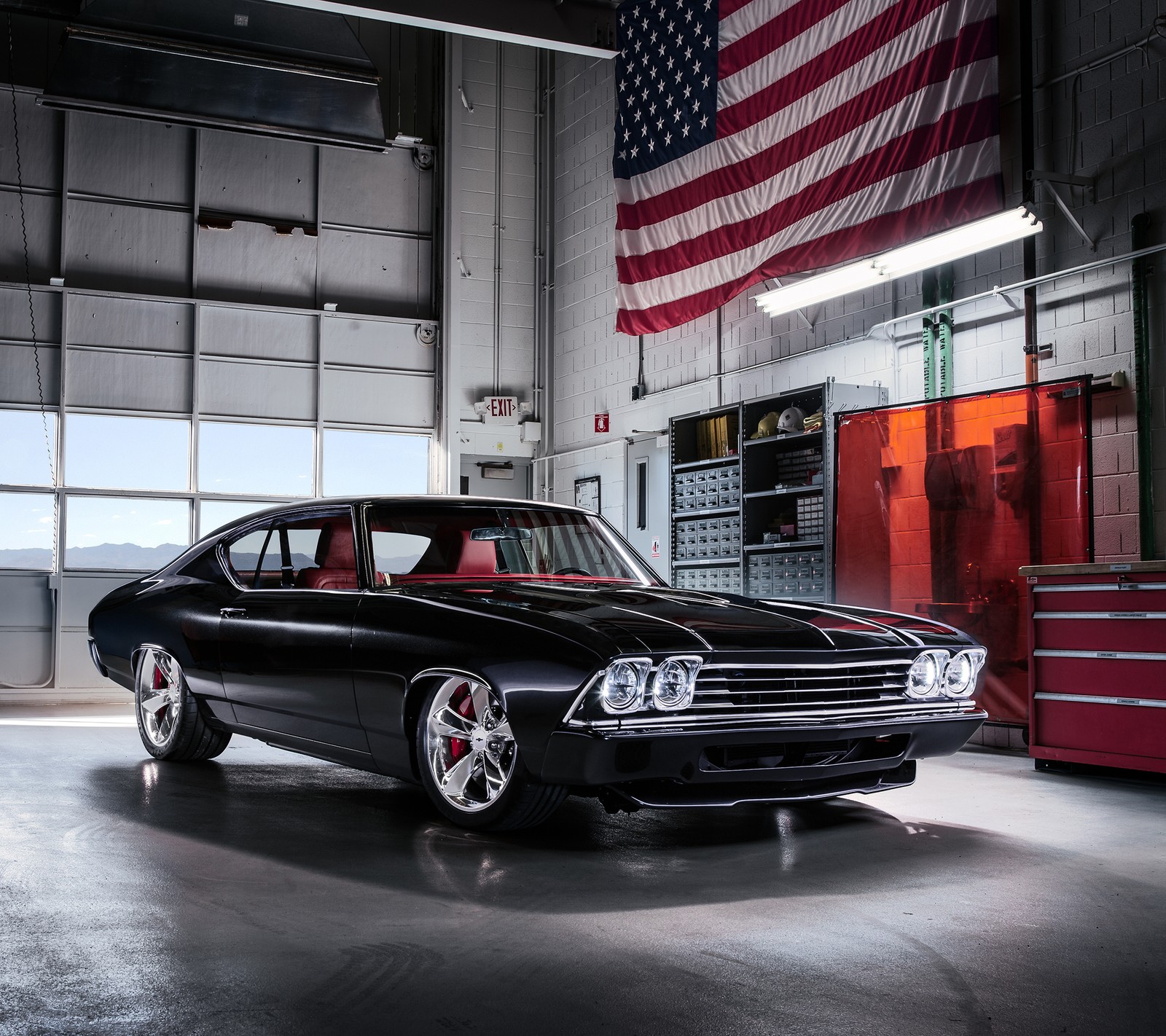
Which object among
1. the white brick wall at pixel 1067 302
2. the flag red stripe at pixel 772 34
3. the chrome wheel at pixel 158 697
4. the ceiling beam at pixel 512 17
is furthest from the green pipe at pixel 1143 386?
the chrome wheel at pixel 158 697

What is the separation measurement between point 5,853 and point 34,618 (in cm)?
948

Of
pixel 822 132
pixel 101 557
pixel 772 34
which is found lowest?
pixel 101 557

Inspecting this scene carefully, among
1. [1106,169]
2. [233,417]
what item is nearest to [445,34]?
[233,417]

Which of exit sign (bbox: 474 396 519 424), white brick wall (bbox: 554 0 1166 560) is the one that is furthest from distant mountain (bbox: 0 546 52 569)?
white brick wall (bbox: 554 0 1166 560)

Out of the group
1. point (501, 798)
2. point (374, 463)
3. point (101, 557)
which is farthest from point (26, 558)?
point (501, 798)

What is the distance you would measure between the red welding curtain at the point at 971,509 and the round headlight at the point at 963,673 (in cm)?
290

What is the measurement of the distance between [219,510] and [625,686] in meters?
10.6

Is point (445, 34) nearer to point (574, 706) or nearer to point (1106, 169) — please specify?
point (1106, 169)

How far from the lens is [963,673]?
459cm

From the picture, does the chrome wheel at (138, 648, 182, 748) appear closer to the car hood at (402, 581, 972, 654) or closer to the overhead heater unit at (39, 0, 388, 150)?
the car hood at (402, 581, 972, 654)

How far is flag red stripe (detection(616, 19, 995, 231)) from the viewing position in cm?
780

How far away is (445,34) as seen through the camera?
47.9ft

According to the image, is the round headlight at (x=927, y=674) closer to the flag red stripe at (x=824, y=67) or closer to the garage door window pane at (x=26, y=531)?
the flag red stripe at (x=824, y=67)

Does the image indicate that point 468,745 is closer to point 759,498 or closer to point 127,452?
point 759,498
